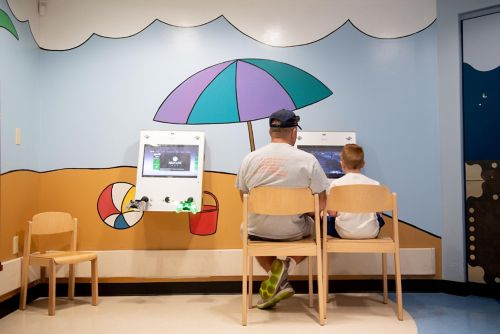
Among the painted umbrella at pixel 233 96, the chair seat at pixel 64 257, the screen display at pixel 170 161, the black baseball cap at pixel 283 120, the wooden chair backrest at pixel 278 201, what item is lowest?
the chair seat at pixel 64 257

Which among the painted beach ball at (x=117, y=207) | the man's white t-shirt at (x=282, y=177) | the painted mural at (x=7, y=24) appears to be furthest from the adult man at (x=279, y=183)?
the painted mural at (x=7, y=24)

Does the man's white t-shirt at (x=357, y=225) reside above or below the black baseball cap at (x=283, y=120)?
below

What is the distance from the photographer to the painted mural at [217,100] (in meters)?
3.68

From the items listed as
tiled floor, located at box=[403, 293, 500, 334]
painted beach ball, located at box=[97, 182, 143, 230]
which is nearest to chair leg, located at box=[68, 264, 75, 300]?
painted beach ball, located at box=[97, 182, 143, 230]

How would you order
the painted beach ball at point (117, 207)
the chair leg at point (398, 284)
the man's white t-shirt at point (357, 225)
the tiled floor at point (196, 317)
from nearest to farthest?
the tiled floor at point (196, 317), the chair leg at point (398, 284), the man's white t-shirt at point (357, 225), the painted beach ball at point (117, 207)

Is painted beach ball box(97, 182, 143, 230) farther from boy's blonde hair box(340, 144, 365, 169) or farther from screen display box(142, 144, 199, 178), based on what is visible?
boy's blonde hair box(340, 144, 365, 169)

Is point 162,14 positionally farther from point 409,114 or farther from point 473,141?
point 473,141

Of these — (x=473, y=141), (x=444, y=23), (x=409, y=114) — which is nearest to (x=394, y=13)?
(x=444, y=23)

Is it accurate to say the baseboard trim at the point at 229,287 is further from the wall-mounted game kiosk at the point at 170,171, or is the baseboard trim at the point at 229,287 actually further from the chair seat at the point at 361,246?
the chair seat at the point at 361,246

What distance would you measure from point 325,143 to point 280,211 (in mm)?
1197

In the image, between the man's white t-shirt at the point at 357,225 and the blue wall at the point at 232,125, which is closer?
the man's white t-shirt at the point at 357,225

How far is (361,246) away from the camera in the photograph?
279 centimetres

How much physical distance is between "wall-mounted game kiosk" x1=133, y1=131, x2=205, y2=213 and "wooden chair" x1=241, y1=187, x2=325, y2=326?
0.85m

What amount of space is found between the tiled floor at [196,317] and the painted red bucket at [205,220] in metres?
0.58
